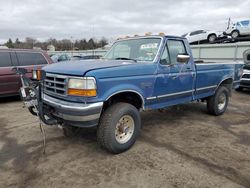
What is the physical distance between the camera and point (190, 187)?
10.6 feet

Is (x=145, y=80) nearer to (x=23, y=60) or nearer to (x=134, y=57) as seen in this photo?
(x=134, y=57)

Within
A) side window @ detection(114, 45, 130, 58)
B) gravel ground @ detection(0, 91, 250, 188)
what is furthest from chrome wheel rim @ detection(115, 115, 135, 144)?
side window @ detection(114, 45, 130, 58)

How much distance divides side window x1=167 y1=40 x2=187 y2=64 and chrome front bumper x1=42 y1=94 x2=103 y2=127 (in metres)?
2.15

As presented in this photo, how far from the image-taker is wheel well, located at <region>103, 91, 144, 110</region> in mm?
4215

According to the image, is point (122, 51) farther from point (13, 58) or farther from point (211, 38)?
point (211, 38)

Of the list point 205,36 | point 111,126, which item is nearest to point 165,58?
point 111,126

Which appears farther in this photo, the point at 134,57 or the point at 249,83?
the point at 249,83

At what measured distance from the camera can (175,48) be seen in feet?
17.5

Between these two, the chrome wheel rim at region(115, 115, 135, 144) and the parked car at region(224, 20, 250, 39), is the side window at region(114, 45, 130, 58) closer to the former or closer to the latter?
the chrome wheel rim at region(115, 115, 135, 144)

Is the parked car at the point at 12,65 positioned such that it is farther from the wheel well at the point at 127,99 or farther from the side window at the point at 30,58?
the wheel well at the point at 127,99

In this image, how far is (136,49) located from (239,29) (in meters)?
16.3

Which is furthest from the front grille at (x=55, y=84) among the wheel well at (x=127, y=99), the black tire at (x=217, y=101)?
the black tire at (x=217, y=101)

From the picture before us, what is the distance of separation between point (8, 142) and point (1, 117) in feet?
6.96

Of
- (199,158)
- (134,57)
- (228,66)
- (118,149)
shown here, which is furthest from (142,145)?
(228,66)
